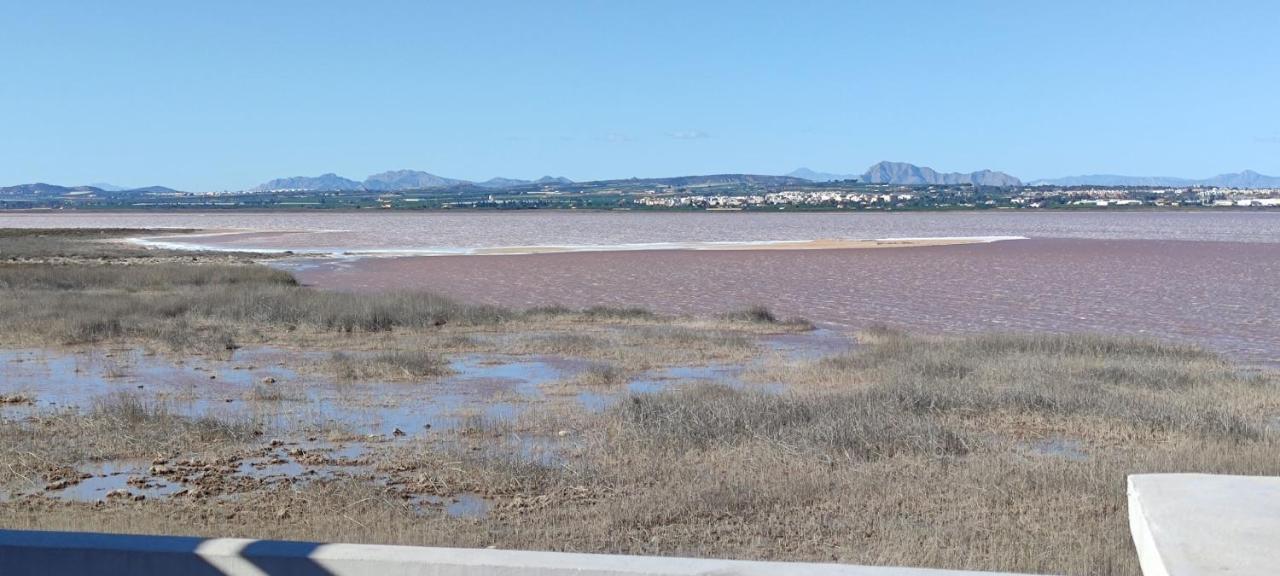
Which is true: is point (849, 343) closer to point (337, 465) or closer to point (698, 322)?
point (698, 322)

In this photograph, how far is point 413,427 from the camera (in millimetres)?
13641

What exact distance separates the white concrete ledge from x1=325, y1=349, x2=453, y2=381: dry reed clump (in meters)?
11.4

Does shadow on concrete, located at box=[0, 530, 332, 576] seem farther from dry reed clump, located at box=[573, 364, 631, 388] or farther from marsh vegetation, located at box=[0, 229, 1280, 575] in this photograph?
dry reed clump, located at box=[573, 364, 631, 388]

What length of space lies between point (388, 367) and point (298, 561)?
11.3 metres

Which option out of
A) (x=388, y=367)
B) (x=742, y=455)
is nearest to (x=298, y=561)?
(x=742, y=455)

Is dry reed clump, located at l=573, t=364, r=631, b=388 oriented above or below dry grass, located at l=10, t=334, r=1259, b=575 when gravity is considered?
below

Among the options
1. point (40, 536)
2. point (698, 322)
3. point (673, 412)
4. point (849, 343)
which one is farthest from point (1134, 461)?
point (698, 322)

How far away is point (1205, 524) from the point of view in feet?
23.0

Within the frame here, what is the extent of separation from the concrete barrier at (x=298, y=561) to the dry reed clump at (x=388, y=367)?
10650mm

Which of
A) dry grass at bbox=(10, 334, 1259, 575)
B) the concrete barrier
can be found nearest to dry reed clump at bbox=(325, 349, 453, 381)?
dry grass at bbox=(10, 334, 1259, 575)

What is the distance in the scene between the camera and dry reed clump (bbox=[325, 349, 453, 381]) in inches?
687

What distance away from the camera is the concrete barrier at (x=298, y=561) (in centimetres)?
626

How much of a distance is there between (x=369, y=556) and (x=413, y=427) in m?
7.26

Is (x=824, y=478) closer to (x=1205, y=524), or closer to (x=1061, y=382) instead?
(x=1205, y=524)
